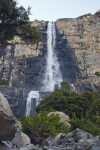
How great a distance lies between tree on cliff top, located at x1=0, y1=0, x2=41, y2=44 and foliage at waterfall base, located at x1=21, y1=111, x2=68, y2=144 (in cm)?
674

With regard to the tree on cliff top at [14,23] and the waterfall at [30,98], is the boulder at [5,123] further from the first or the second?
the waterfall at [30,98]

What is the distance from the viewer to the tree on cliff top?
1263 centimetres

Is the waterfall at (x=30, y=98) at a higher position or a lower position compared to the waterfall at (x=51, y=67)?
lower

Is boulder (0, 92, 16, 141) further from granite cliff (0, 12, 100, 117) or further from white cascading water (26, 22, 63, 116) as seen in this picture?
granite cliff (0, 12, 100, 117)

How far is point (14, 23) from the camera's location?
519 inches

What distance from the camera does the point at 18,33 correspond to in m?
13.5

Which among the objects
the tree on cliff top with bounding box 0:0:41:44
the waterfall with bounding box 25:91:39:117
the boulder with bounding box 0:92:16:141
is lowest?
the waterfall with bounding box 25:91:39:117

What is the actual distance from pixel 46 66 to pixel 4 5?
172ft

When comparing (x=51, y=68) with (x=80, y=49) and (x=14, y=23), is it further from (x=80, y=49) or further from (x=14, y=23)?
(x=14, y=23)

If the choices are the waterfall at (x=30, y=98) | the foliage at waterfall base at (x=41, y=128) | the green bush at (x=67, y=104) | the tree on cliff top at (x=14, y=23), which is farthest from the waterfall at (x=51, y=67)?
the tree on cliff top at (x=14, y=23)

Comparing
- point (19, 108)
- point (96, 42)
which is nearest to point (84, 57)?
point (96, 42)

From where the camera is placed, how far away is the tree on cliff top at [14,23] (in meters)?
12.6

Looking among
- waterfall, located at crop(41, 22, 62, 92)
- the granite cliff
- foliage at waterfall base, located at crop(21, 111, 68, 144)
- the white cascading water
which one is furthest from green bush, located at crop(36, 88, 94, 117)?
waterfall, located at crop(41, 22, 62, 92)

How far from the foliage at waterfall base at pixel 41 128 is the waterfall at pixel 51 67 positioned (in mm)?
37800
